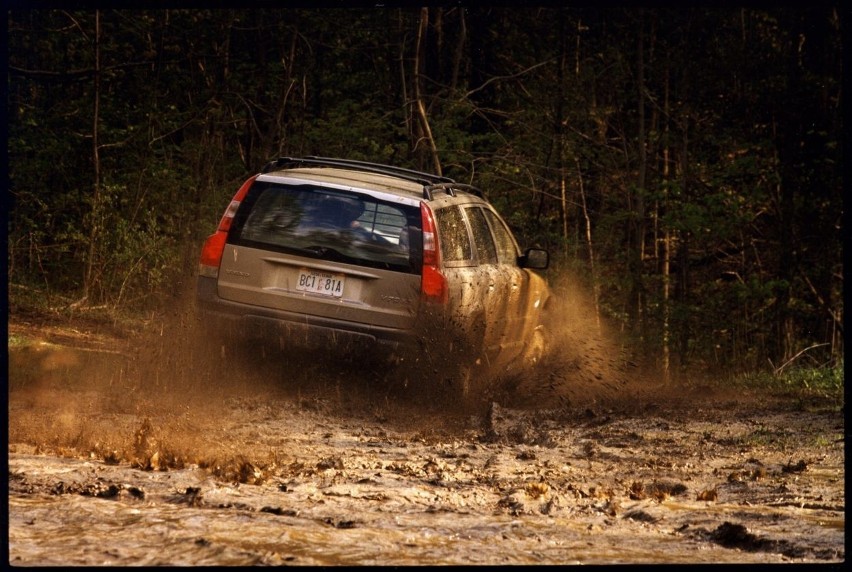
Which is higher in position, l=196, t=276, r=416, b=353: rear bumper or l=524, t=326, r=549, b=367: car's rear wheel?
l=196, t=276, r=416, b=353: rear bumper

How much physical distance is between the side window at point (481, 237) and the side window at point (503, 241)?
155mm

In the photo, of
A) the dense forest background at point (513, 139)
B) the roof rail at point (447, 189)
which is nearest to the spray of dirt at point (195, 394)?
the roof rail at point (447, 189)

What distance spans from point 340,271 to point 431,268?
69 cm

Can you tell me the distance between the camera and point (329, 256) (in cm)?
915

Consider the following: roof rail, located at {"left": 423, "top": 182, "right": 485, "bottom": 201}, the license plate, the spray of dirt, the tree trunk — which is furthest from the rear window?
the tree trunk

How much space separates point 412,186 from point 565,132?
43.4 feet

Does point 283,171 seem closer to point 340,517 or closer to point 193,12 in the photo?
point 340,517

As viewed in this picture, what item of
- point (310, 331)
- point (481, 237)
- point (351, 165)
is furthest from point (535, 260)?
point (310, 331)

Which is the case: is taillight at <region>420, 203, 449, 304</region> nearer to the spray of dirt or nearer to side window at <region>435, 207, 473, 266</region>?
side window at <region>435, 207, 473, 266</region>

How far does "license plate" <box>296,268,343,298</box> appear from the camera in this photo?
916 centimetres

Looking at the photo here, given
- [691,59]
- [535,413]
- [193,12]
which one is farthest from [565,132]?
[535,413]

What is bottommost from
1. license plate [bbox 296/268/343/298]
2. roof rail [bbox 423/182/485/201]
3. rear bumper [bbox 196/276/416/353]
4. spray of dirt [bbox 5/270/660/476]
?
spray of dirt [bbox 5/270/660/476]

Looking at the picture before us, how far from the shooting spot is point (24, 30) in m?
19.5

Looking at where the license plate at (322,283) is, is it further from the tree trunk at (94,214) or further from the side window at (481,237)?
the tree trunk at (94,214)
